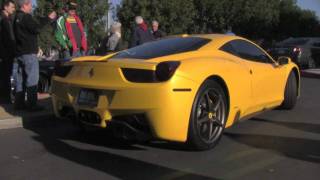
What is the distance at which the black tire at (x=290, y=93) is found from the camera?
8.93m

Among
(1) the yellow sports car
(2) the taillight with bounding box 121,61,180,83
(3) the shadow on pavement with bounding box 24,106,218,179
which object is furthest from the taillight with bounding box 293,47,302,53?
(2) the taillight with bounding box 121,61,180,83

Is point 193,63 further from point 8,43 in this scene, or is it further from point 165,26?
point 165,26


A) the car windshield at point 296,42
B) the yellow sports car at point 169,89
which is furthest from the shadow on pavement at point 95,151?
the car windshield at point 296,42

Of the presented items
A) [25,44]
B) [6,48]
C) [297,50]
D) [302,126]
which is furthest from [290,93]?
[297,50]

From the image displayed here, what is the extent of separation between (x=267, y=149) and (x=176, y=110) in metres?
1.28

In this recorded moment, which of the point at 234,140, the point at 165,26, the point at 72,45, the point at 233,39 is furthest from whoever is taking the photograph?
the point at 165,26

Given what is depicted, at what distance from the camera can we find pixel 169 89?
593cm

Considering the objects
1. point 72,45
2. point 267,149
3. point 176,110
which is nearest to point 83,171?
point 176,110

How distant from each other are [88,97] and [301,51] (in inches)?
654

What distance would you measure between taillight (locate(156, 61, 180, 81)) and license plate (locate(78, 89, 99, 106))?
2.51 feet

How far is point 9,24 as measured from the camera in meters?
9.23

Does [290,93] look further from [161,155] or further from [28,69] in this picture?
[28,69]

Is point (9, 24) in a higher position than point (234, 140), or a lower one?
higher

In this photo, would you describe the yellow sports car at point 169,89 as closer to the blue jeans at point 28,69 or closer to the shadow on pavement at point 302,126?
the shadow on pavement at point 302,126
